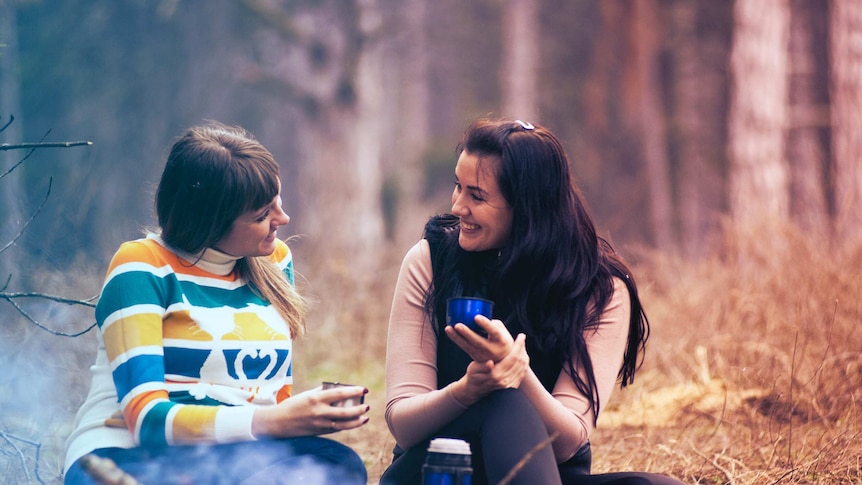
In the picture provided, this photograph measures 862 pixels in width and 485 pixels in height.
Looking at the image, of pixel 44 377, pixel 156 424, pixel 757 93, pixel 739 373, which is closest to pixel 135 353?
pixel 156 424

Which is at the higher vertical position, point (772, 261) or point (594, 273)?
point (594, 273)

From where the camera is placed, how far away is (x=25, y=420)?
3.85 m

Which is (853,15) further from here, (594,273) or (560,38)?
(560,38)

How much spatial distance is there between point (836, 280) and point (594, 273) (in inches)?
115

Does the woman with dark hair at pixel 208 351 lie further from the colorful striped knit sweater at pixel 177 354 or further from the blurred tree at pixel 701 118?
the blurred tree at pixel 701 118

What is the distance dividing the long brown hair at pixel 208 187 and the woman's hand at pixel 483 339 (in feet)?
2.12

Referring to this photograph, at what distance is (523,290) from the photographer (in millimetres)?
2586

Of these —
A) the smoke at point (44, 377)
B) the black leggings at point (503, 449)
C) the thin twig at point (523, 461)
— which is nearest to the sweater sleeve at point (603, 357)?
the black leggings at point (503, 449)

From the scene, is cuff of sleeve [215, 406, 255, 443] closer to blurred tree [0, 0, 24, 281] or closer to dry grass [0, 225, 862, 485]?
dry grass [0, 225, 862, 485]

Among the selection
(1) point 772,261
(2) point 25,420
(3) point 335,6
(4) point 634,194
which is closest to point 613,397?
(1) point 772,261

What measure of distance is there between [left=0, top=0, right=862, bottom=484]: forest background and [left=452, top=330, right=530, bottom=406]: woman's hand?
3.76 ft

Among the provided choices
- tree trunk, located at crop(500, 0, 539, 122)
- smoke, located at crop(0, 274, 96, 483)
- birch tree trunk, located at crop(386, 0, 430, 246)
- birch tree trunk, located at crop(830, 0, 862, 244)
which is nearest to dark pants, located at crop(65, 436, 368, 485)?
smoke, located at crop(0, 274, 96, 483)

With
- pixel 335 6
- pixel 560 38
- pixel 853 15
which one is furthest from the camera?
pixel 560 38

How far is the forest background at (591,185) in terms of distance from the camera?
393 cm
